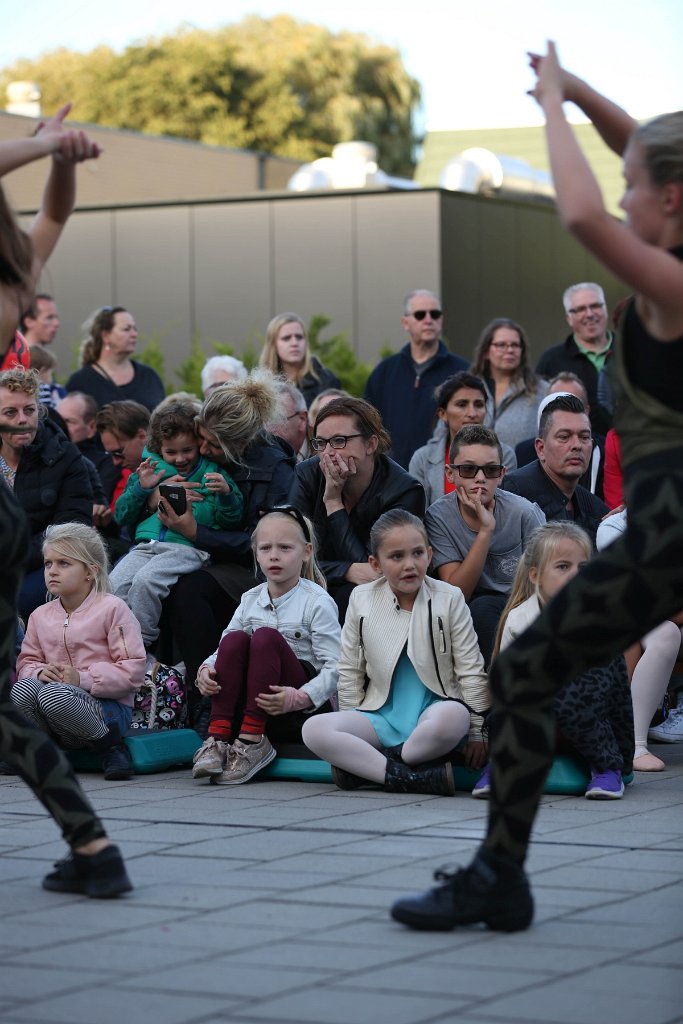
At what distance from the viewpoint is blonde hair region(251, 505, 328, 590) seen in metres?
7.32

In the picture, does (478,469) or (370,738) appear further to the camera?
(478,469)

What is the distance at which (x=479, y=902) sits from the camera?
13.3 feet

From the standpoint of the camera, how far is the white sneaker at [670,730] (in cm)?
777

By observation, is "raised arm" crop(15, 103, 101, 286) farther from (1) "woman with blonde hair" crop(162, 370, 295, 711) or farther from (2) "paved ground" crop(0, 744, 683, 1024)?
(1) "woman with blonde hair" crop(162, 370, 295, 711)

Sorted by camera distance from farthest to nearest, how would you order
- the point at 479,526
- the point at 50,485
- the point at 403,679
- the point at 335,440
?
the point at 50,485
the point at 335,440
the point at 479,526
the point at 403,679

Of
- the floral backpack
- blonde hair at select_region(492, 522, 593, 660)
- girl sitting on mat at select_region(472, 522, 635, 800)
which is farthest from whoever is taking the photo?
the floral backpack

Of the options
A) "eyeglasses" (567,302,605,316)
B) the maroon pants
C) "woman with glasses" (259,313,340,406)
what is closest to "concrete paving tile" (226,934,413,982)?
the maroon pants

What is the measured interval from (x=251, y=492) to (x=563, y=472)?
1531 mm

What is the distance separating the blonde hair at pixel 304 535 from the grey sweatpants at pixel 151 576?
1.80ft

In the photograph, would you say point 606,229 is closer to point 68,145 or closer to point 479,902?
point 68,145

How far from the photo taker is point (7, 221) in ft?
14.0

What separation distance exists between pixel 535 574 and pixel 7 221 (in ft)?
10.2

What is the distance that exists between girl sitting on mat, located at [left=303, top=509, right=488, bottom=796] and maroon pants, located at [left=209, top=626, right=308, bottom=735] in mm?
287

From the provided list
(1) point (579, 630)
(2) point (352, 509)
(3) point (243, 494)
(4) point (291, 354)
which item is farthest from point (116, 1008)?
(4) point (291, 354)
